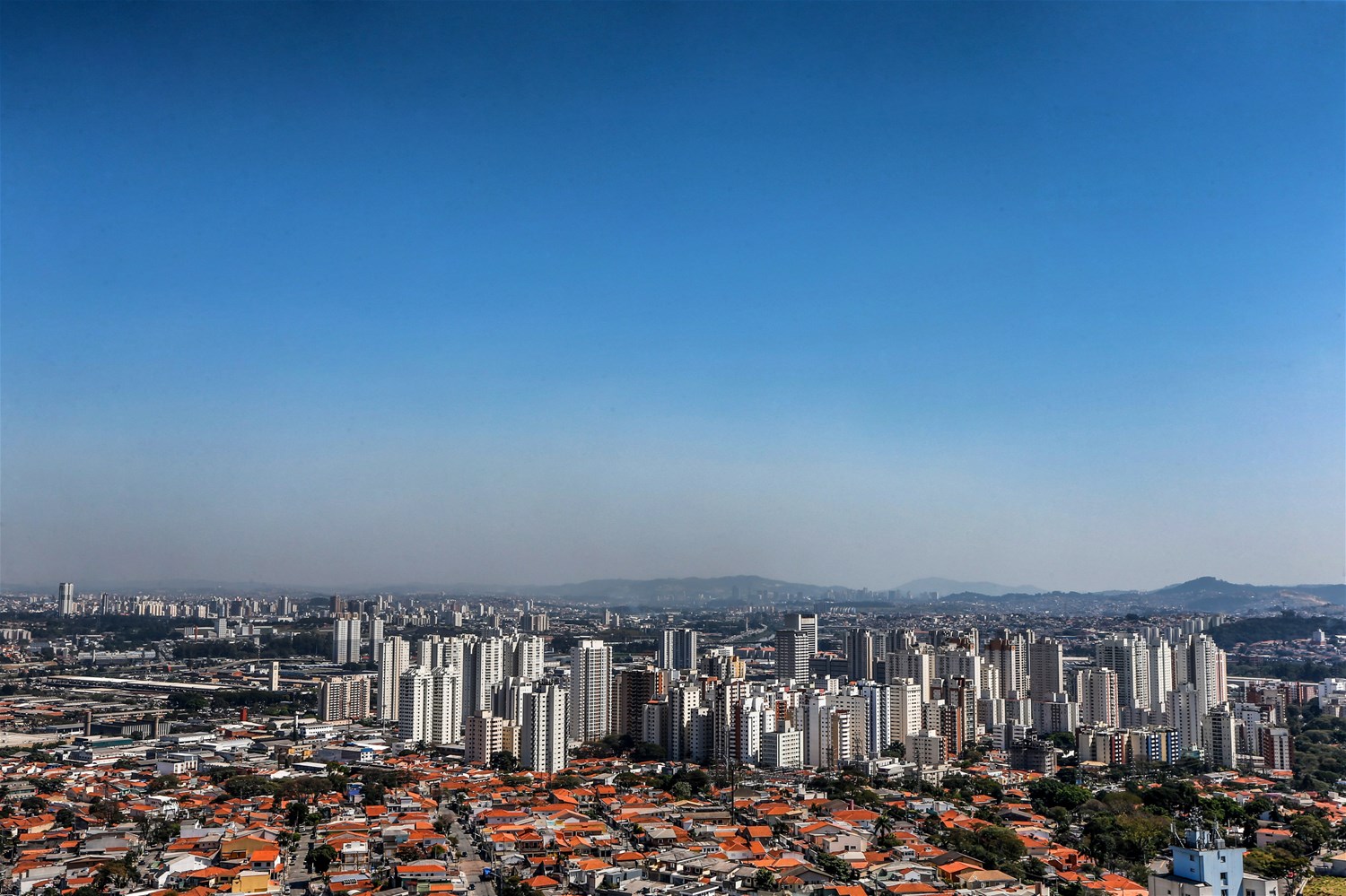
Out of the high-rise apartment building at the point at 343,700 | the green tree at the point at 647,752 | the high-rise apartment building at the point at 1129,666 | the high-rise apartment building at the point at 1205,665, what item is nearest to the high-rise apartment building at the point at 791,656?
the high-rise apartment building at the point at 1129,666

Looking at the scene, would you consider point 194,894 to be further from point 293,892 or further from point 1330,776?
point 1330,776

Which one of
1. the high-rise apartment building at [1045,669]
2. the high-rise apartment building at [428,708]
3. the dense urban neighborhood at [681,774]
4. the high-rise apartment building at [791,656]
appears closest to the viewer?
the dense urban neighborhood at [681,774]

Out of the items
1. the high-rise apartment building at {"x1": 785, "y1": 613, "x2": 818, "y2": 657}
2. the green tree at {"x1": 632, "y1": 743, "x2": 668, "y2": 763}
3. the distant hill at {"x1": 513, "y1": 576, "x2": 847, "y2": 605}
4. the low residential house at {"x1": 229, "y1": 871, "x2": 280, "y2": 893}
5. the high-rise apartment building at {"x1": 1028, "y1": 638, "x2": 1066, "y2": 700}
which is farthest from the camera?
the distant hill at {"x1": 513, "y1": 576, "x2": 847, "y2": 605}

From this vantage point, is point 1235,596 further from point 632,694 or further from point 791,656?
point 632,694

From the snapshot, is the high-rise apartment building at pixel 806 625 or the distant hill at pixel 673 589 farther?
the distant hill at pixel 673 589

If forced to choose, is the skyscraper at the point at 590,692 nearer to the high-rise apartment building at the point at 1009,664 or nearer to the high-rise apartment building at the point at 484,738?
the high-rise apartment building at the point at 484,738

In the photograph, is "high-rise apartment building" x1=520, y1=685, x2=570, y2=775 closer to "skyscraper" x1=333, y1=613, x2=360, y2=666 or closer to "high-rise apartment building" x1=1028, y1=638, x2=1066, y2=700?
"high-rise apartment building" x1=1028, y1=638, x2=1066, y2=700

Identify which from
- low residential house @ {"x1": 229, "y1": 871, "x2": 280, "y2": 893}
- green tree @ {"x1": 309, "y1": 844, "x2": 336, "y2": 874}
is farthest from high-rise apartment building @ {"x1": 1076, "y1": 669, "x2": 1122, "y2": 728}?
low residential house @ {"x1": 229, "y1": 871, "x2": 280, "y2": 893}

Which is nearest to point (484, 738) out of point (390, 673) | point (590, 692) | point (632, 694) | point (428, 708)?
point (428, 708)
